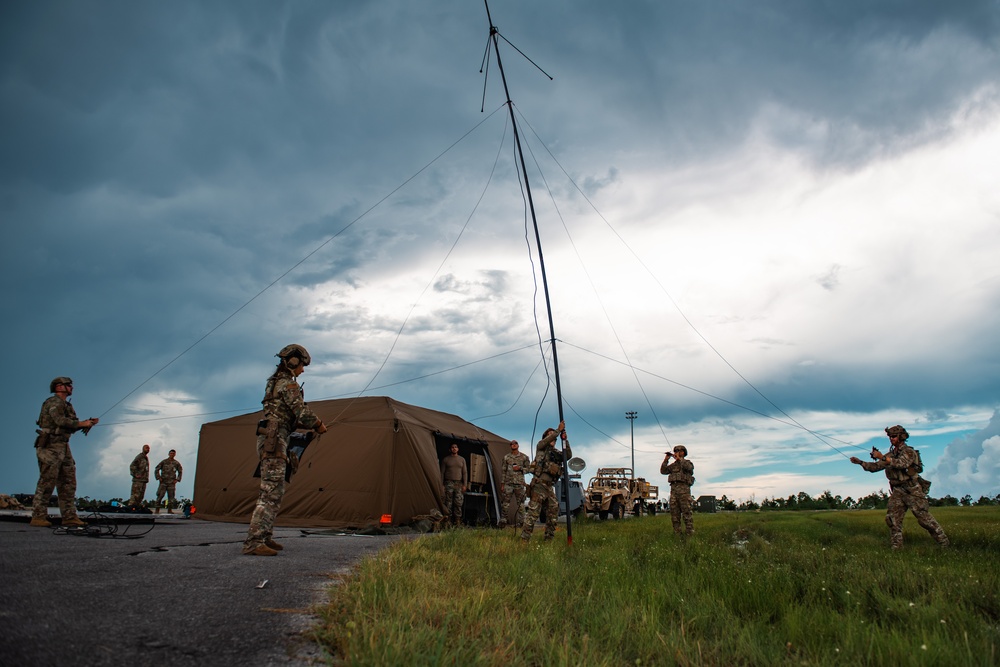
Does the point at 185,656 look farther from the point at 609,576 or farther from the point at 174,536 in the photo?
the point at 174,536

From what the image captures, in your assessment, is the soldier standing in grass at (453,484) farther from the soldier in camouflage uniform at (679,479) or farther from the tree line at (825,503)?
the tree line at (825,503)

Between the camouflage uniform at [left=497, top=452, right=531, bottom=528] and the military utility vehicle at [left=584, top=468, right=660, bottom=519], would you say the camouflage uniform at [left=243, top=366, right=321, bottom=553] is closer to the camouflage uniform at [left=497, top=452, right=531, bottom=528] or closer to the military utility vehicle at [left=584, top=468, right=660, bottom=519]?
the camouflage uniform at [left=497, top=452, right=531, bottom=528]

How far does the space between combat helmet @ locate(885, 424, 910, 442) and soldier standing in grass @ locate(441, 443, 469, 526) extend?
9428 millimetres

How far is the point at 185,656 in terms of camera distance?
2.70 m

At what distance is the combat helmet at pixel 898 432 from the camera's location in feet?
35.5

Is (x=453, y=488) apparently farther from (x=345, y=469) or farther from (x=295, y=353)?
(x=295, y=353)

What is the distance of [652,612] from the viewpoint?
419cm

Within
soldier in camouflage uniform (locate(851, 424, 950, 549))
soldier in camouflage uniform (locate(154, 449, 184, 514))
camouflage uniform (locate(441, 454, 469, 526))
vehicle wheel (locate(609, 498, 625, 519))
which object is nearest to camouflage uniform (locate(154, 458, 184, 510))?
soldier in camouflage uniform (locate(154, 449, 184, 514))

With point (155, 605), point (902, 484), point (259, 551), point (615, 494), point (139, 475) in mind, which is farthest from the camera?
point (615, 494)

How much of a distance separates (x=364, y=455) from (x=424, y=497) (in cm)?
183

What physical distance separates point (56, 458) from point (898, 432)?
570 inches

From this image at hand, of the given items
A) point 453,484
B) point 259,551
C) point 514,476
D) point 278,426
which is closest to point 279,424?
point 278,426

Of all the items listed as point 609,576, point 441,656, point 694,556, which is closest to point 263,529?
point 609,576

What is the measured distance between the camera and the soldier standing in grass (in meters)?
15.3
